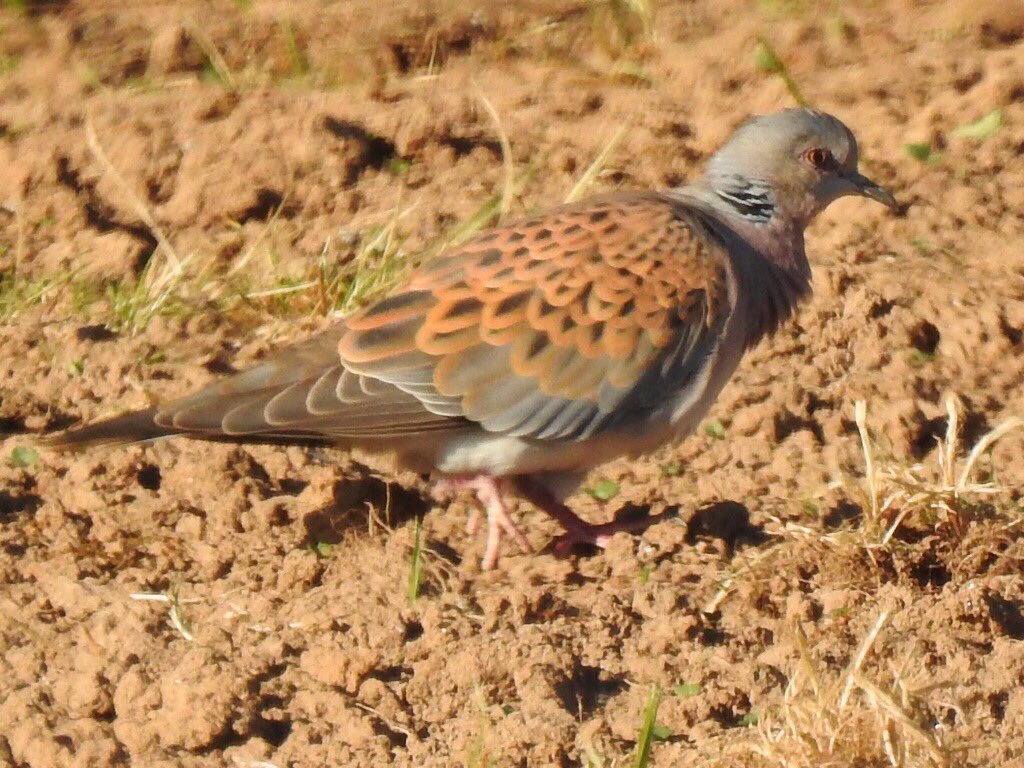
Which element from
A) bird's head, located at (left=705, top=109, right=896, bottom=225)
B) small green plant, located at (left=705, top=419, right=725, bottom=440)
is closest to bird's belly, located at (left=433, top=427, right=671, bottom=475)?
small green plant, located at (left=705, top=419, right=725, bottom=440)

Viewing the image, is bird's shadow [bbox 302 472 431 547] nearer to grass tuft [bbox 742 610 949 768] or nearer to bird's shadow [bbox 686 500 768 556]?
bird's shadow [bbox 686 500 768 556]

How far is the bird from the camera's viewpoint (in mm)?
4621

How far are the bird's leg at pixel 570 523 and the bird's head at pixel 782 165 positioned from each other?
3.32 ft

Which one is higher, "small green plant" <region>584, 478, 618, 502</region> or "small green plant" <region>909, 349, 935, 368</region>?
"small green plant" <region>909, 349, 935, 368</region>

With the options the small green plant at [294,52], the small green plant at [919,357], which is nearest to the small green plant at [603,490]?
the small green plant at [919,357]

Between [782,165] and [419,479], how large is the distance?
1421 mm

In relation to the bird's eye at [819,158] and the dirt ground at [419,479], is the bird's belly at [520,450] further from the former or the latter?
the bird's eye at [819,158]

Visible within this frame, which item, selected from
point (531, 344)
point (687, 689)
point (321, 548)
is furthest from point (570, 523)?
point (687, 689)

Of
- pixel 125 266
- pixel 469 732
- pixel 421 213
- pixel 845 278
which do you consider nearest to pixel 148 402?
pixel 125 266

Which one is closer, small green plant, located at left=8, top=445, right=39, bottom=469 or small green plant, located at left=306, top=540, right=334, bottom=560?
small green plant, located at left=306, top=540, right=334, bottom=560

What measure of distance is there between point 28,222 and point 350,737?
9.61ft

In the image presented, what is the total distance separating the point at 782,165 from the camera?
208 inches

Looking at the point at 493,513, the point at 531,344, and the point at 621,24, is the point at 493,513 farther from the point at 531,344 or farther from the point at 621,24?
the point at 621,24

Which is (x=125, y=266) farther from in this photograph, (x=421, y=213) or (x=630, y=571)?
(x=630, y=571)
